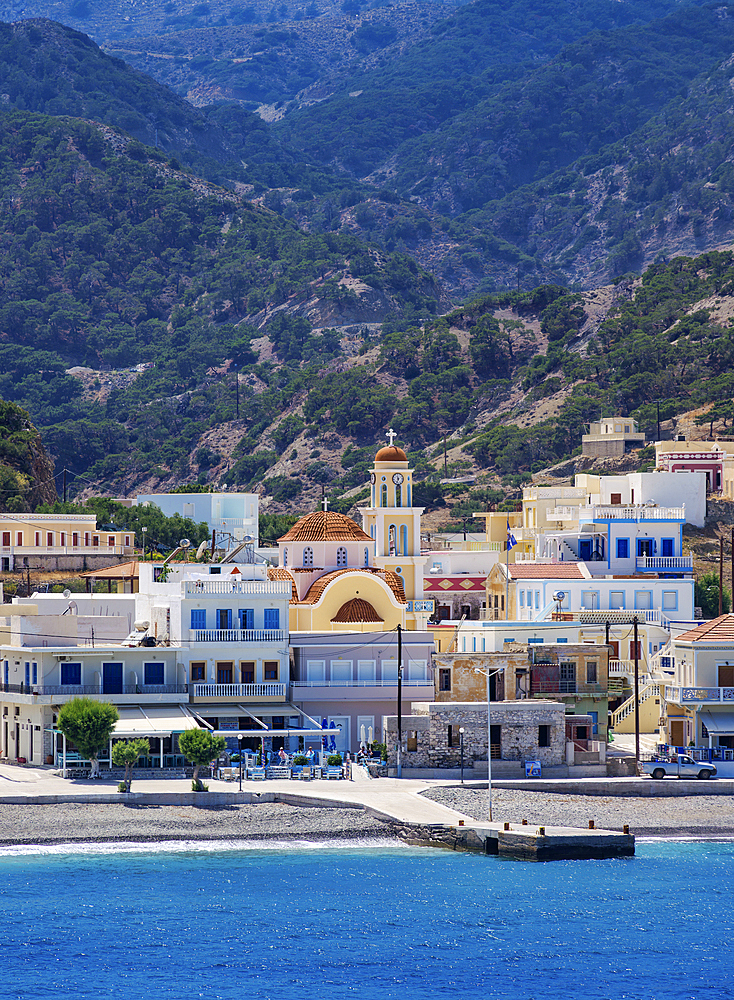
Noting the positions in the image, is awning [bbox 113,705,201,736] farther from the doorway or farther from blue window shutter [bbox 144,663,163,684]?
the doorway

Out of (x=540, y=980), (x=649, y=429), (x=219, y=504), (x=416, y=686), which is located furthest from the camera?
(x=649, y=429)

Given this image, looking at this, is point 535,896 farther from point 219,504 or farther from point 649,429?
point 649,429

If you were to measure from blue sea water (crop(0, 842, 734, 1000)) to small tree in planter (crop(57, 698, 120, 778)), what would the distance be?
19.5ft

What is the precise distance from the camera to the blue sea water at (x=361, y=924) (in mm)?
45969

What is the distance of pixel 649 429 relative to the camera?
168m

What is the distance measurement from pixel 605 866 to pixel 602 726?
1708 centimetres

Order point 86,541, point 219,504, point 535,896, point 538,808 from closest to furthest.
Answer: point 535,896, point 538,808, point 86,541, point 219,504

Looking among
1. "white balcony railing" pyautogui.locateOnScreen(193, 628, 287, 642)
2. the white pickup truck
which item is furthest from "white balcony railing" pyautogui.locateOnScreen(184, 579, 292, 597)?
the white pickup truck

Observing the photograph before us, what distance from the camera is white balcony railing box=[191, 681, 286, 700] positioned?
67.4 meters

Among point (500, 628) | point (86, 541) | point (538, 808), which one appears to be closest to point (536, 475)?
point (86, 541)

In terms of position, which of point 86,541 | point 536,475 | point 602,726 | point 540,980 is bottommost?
point 540,980

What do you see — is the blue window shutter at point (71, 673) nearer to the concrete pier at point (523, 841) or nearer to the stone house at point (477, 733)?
the stone house at point (477, 733)

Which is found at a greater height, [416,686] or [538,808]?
[416,686]

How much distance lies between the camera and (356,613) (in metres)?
73.5
